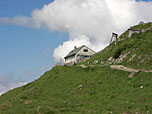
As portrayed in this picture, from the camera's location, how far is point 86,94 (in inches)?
1385

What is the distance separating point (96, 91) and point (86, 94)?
1.70 metres

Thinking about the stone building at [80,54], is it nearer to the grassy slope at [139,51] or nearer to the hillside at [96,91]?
the grassy slope at [139,51]

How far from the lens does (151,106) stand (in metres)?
23.2

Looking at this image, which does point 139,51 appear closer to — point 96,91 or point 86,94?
point 96,91

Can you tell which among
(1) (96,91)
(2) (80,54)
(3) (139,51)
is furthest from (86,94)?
(2) (80,54)

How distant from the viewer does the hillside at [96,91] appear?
25.8 metres

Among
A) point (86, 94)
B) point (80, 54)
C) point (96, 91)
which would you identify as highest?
point (80, 54)

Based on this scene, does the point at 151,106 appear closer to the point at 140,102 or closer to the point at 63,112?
the point at 140,102

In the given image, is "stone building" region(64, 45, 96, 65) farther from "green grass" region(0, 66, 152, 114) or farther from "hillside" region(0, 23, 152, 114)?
"green grass" region(0, 66, 152, 114)

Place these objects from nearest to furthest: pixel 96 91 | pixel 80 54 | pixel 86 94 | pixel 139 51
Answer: pixel 86 94, pixel 96 91, pixel 139 51, pixel 80 54

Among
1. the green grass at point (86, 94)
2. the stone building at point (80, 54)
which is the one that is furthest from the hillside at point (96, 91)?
the stone building at point (80, 54)

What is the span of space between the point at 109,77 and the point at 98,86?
4.18 m

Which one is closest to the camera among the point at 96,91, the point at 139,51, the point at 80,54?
the point at 96,91

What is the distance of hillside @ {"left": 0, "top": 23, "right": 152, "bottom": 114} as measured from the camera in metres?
25.8
